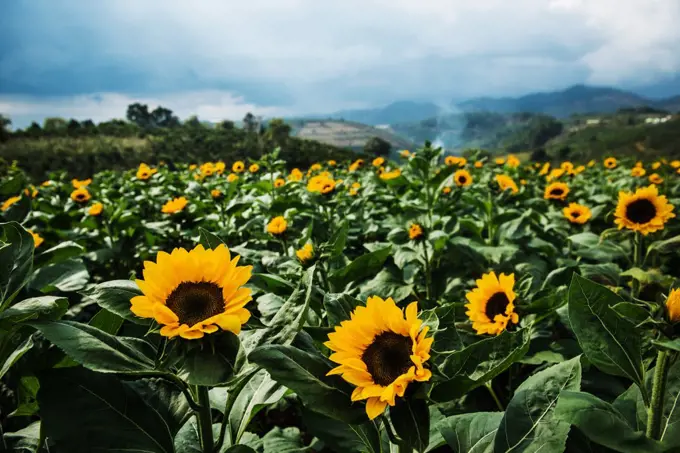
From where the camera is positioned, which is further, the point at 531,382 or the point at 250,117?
the point at 250,117

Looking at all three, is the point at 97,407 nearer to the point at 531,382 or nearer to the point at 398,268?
the point at 531,382

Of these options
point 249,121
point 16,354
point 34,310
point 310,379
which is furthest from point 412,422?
point 249,121

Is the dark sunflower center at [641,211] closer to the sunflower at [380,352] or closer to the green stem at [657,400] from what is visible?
the green stem at [657,400]

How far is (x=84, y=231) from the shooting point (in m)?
5.05

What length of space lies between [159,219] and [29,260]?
17.6ft

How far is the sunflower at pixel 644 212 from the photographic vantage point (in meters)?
2.87

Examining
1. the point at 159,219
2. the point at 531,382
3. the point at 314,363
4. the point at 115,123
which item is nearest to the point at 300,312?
the point at 314,363

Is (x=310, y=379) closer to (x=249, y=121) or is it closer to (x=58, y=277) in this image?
(x=58, y=277)

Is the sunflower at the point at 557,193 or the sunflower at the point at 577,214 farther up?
the sunflower at the point at 557,193

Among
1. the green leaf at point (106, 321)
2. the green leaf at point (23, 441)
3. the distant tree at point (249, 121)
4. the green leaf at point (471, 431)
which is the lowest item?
the green leaf at point (23, 441)

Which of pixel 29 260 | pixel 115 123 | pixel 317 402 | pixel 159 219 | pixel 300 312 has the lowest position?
pixel 159 219

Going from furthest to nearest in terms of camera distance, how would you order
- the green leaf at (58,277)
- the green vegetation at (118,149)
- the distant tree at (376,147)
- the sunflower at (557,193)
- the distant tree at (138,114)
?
the distant tree at (138,114), the distant tree at (376,147), the green vegetation at (118,149), the sunflower at (557,193), the green leaf at (58,277)

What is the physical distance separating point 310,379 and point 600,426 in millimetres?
709

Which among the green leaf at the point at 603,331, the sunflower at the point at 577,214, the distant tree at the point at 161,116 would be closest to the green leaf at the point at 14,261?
the green leaf at the point at 603,331
